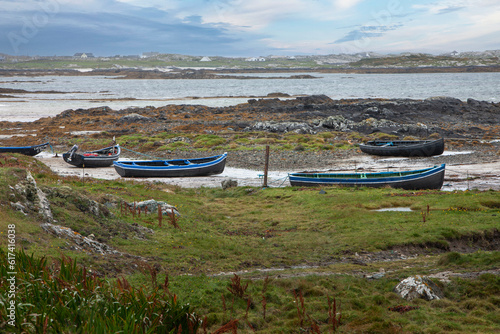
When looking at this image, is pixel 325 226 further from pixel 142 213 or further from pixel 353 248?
pixel 142 213

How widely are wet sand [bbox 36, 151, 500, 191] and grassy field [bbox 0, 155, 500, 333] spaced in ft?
23.0

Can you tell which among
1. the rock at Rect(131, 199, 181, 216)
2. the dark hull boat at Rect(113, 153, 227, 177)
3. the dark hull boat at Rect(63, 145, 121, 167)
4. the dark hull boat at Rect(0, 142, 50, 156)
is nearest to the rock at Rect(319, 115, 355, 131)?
the dark hull boat at Rect(113, 153, 227, 177)

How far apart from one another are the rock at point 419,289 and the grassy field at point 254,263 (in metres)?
0.26

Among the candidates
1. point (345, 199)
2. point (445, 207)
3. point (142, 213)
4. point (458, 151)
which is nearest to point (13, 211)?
point (142, 213)

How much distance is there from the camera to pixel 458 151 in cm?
4128

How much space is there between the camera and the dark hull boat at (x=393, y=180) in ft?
80.4

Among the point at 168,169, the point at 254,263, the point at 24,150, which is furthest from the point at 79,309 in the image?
the point at 24,150

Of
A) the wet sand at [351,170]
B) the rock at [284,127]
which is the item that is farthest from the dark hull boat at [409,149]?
the rock at [284,127]

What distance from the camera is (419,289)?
9969 millimetres

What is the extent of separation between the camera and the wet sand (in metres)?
27.8

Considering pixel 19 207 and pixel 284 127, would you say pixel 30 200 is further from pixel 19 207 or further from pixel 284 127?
pixel 284 127

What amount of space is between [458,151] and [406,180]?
2040 cm

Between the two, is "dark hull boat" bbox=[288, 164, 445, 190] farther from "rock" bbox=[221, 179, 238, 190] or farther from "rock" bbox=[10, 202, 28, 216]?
"rock" bbox=[10, 202, 28, 216]

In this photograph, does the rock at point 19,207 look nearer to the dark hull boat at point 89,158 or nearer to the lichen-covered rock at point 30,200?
the lichen-covered rock at point 30,200
